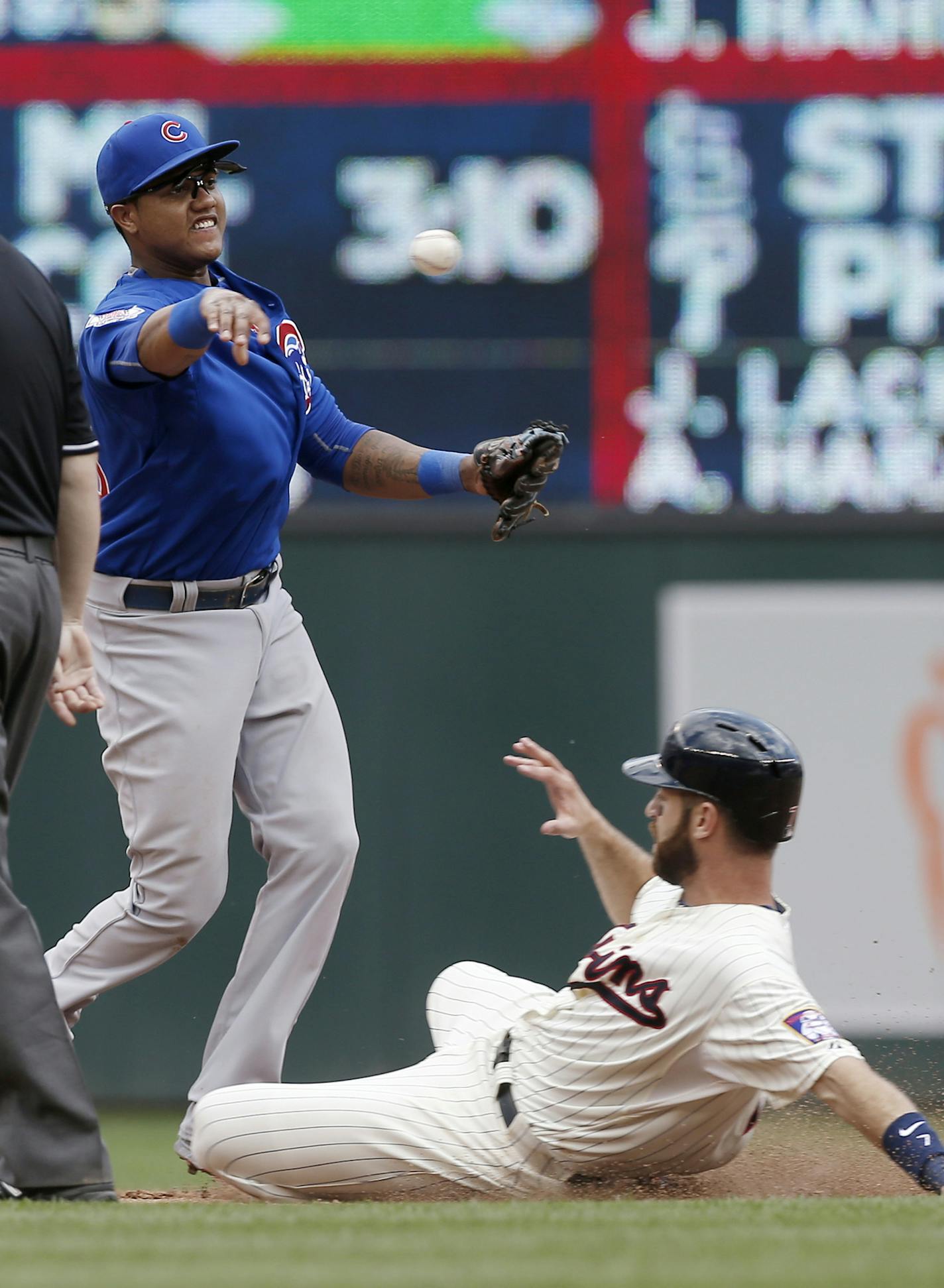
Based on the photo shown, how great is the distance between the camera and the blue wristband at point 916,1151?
2516 mm

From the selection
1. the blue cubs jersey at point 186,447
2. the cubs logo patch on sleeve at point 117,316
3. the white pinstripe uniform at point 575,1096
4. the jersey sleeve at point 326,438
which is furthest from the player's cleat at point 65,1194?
the jersey sleeve at point 326,438

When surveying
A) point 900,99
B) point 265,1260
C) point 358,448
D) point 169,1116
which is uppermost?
point 900,99

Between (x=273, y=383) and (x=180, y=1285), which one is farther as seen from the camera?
(x=273, y=383)

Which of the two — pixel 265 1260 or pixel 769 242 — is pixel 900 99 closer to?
pixel 769 242

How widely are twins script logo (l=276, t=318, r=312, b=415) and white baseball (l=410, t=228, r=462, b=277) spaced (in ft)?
1.45

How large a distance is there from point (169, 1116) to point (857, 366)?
304 cm

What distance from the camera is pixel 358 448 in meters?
3.57

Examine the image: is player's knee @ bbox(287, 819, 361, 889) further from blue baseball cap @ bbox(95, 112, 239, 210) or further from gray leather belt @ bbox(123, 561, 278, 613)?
blue baseball cap @ bbox(95, 112, 239, 210)

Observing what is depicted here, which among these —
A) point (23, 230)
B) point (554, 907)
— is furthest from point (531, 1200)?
point (23, 230)

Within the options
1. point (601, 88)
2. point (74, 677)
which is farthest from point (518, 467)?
point (601, 88)

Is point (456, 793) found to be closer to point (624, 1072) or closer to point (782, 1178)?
point (782, 1178)

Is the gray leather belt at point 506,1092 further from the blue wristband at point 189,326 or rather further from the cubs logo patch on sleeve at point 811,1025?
the blue wristband at point 189,326

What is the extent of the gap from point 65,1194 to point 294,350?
1456 mm

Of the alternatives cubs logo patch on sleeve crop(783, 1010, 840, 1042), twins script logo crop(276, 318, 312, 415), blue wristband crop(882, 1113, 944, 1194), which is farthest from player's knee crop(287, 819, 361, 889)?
blue wristband crop(882, 1113, 944, 1194)
